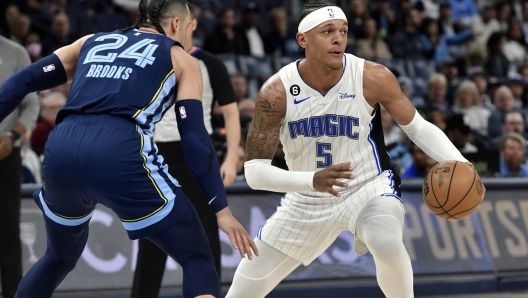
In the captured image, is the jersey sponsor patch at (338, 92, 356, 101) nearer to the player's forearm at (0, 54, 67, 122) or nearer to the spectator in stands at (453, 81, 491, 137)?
the player's forearm at (0, 54, 67, 122)

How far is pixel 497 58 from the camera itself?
14516 millimetres

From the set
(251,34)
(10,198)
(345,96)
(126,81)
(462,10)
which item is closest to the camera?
(126,81)

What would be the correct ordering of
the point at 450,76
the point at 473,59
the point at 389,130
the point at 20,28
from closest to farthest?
the point at 389,130
the point at 20,28
the point at 450,76
the point at 473,59

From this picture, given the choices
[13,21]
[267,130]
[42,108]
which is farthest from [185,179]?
[13,21]

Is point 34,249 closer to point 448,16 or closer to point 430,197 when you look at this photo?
point 430,197

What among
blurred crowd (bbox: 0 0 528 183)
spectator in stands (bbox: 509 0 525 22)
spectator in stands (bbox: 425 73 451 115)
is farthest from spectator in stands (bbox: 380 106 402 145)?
spectator in stands (bbox: 509 0 525 22)

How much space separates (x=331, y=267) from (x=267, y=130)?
276 cm

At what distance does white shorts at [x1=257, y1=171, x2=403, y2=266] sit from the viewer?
4.68 m

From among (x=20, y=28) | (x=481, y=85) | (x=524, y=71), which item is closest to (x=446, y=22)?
(x=524, y=71)

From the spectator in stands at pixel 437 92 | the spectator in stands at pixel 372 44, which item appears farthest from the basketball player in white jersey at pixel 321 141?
the spectator in stands at pixel 372 44

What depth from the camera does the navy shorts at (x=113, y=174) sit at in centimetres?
372

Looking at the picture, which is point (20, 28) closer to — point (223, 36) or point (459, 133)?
point (223, 36)

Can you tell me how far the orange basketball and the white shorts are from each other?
0.77ft

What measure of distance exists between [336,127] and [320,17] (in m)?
0.66
